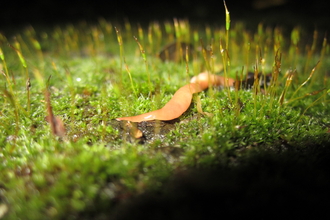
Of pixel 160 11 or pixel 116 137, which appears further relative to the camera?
pixel 160 11

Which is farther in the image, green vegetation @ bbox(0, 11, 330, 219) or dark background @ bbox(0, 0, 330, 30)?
dark background @ bbox(0, 0, 330, 30)

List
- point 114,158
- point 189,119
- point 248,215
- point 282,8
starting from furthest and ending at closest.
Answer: point 282,8, point 189,119, point 114,158, point 248,215

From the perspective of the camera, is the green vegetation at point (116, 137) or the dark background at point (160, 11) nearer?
the green vegetation at point (116, 137)

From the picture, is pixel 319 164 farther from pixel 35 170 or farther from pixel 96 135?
pixel 35 170

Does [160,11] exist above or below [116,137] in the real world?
above

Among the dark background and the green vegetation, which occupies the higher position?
the dark background

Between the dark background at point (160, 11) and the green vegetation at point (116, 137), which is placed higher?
the dark background at point (160, 11)

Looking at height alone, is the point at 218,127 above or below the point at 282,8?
below

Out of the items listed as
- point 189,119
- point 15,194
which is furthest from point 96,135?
point 189,119
